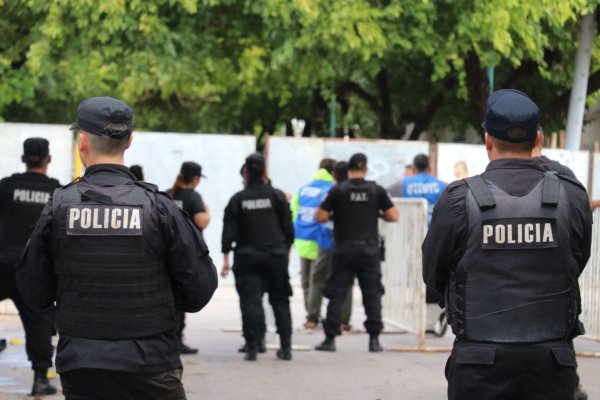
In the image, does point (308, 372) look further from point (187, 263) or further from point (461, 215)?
point (461, 215)

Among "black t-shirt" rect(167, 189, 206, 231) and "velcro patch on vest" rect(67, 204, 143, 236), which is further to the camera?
"black t-shirt" rect(167, 189, 206, 231)

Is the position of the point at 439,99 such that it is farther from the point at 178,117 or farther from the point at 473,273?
the point at 473,273

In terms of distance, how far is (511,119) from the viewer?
4.67 m

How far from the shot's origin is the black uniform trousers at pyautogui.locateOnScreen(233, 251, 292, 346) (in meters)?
10.9

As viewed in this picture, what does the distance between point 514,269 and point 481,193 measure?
300 millimetres

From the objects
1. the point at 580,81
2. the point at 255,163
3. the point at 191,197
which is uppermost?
the point at 580,81

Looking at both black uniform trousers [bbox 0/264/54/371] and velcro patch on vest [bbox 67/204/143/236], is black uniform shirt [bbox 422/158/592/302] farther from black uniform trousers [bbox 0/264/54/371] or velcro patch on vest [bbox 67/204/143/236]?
black uniform trousers [bbox 0/264/54/371]

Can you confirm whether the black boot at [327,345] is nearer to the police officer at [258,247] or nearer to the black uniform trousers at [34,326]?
the police officer at [258,247]

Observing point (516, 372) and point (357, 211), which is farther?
point (357, 211)

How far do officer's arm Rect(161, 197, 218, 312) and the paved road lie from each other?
426 cm

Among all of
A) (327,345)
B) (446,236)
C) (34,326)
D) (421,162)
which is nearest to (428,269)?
(446,236)

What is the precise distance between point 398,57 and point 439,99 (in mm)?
2055

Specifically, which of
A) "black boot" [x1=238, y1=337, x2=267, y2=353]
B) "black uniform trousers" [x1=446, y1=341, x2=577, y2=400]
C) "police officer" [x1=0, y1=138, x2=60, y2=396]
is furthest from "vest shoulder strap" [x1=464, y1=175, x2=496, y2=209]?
"black boot" [x1=238, y1=337, x2=267, y2=353]

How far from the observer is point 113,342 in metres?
4.64
